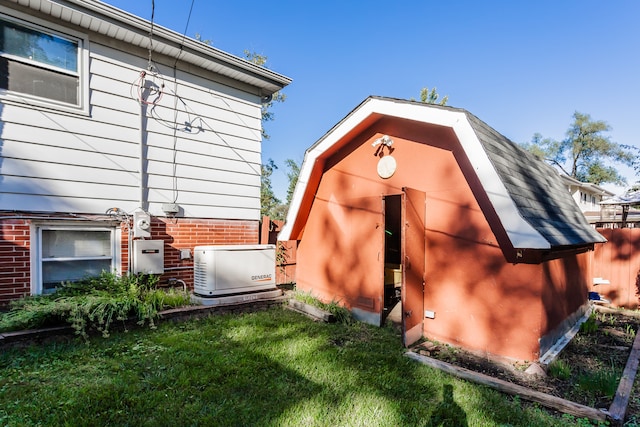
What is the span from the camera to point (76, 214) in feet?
15.1

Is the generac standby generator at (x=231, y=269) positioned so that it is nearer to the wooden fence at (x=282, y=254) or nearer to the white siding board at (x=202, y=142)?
the wooden fence at (x=282, y=254)

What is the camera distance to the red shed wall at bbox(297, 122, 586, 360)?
377 cm

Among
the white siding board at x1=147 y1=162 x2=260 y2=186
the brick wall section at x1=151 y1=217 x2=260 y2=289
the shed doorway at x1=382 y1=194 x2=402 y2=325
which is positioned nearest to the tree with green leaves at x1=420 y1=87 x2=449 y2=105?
the shed doorway at x1=382 y1=194 x2=402 y2=325

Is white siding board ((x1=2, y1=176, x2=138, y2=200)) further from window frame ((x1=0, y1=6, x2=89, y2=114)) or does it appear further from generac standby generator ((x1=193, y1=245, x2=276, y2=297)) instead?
generac standby generator ((x1=193, y1=245, x2=276, y2=297))

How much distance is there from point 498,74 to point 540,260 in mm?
8585

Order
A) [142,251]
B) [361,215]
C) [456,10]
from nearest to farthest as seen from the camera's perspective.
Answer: [142,251]
[361,215]
[456,10]

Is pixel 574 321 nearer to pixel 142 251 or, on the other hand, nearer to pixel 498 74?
pixel 142 251

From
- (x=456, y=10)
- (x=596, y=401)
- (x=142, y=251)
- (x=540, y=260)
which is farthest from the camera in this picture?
(x=456, y=10)

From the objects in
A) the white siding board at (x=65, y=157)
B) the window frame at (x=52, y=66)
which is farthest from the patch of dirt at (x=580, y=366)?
the window frame at (x=52, y=66)

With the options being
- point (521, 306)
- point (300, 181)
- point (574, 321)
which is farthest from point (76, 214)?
point (574, 321)

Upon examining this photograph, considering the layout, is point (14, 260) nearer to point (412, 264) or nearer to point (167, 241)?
point (167, 241)

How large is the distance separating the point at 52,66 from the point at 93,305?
348 centimetres

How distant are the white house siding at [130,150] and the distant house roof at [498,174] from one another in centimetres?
169

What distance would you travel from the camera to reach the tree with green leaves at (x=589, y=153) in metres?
31.7
